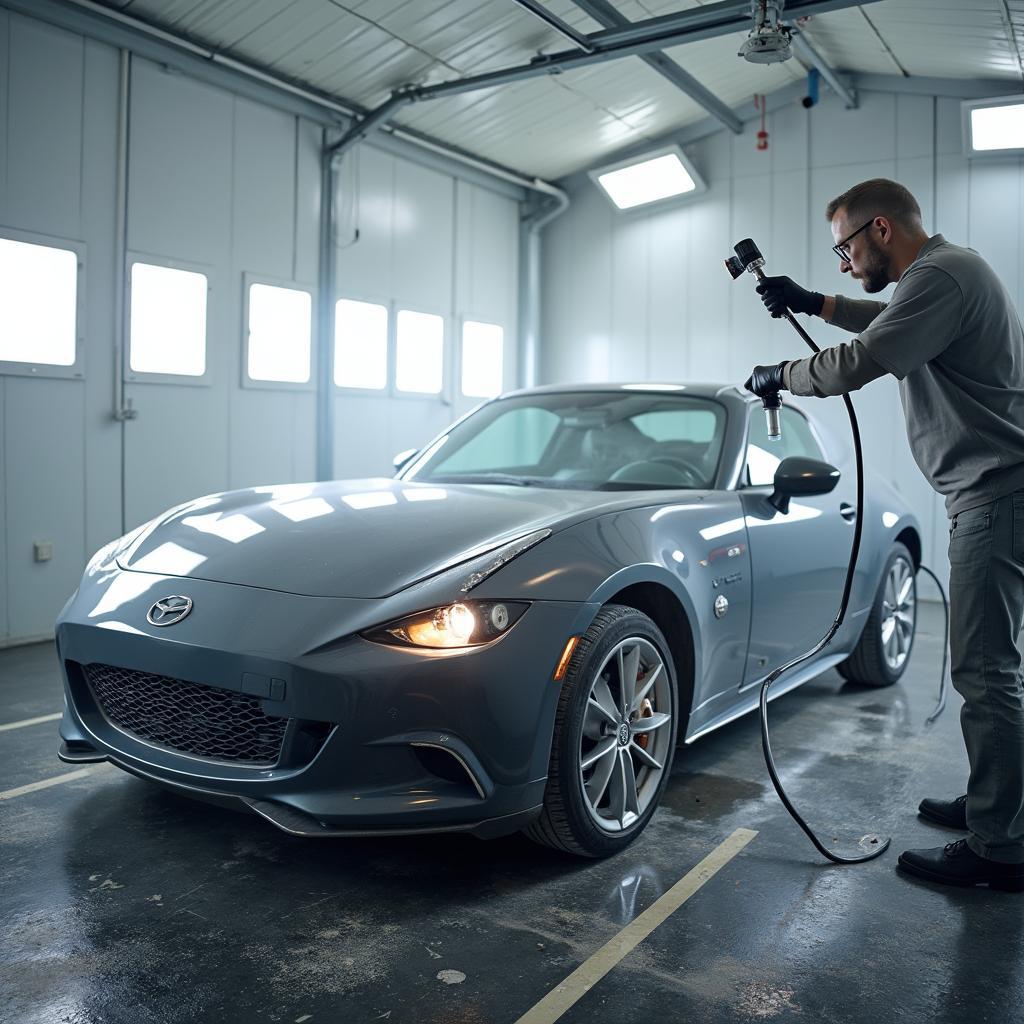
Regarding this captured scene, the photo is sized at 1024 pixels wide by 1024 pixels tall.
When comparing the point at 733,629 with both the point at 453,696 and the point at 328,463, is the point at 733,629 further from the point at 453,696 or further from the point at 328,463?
the point at 328,463

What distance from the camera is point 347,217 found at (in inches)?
323

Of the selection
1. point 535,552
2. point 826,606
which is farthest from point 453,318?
point 535,552

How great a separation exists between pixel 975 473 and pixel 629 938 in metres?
1.46

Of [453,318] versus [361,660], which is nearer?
[361,660]

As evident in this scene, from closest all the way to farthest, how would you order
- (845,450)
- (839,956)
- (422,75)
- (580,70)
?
1. (839,956)
2. (845,450)
3. (422,75)
4. (580,70)

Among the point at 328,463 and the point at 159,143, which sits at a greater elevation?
the point at 159,143

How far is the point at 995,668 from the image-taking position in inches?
104

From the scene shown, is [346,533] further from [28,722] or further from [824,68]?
[824,68]

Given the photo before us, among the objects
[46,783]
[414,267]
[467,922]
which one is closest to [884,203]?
[467,922]

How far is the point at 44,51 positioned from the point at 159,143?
88 centimetres

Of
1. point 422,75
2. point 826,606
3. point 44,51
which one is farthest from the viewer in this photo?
point 422,75

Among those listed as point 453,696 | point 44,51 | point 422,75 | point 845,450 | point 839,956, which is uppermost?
point 422,75

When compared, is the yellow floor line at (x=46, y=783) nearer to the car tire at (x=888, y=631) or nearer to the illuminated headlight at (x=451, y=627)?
the illuminated headlight at (x=451, y=627)

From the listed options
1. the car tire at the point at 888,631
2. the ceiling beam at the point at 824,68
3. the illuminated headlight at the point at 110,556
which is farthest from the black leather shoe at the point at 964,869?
the ceiling beam at the point at 824,68
